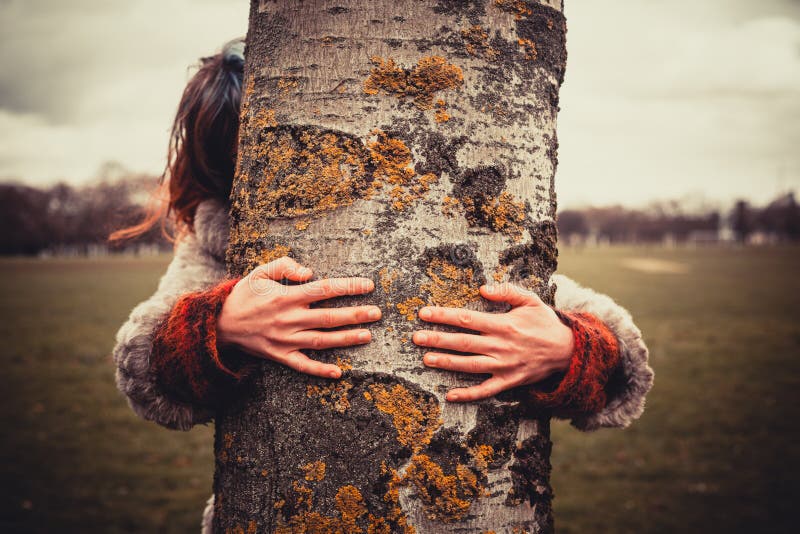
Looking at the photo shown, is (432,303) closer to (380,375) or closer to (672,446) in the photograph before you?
(380,375)

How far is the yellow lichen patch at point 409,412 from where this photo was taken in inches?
45.7

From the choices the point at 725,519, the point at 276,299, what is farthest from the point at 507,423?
the point at 725,519

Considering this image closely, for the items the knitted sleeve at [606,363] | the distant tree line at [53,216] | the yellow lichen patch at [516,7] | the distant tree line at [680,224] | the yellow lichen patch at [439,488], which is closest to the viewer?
the yellow lichen patch at [439,488]

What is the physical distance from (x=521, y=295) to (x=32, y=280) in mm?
38359

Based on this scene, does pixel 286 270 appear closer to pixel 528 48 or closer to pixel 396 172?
pixel 396 172

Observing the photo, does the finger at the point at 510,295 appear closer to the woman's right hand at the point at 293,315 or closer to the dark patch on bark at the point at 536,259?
the dark patch on bark at the point at 536,259

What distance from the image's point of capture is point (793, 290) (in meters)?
24.0

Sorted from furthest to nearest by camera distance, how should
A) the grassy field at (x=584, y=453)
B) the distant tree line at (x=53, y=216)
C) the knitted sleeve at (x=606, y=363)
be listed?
the distant tree line at (x=53, y=216)
the grassy field at (x=584, y=453)
the knitted sleeve at (x=606, y=363)

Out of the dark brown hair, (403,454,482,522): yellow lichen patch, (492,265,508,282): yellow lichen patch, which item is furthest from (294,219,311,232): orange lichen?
the dark brown hair

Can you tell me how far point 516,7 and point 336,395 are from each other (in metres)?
1.09

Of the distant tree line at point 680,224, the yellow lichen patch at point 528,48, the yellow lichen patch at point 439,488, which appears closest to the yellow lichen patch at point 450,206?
the yellow lichen patch at point 528,48

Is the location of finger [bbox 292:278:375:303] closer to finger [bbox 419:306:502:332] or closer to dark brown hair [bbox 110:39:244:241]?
finger [bbox 419:306:502:332]

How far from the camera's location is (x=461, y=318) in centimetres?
119

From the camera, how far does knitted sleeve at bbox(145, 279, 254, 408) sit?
134 cm
